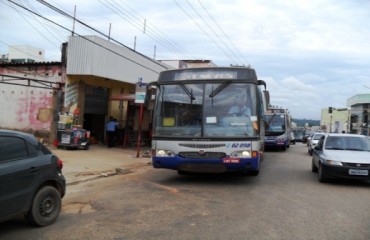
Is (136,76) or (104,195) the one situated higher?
(136,76)

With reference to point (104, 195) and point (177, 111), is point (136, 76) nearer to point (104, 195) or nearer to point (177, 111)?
point (177, 111)

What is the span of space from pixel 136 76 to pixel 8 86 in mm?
6897

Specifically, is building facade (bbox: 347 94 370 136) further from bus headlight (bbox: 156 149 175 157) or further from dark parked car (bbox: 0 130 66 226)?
dark parked car (bbox: 0 130 66 226)

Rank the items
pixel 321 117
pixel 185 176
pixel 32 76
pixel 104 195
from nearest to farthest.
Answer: pixel 104 195 < pixel 185 176 < pixel 32 76 < pixel 321 117

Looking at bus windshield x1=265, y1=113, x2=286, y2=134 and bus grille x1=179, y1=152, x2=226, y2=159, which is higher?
bus windshield x1=265, y1=113, x2=286, y2=134

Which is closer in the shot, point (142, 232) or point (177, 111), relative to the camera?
point (142, 232)

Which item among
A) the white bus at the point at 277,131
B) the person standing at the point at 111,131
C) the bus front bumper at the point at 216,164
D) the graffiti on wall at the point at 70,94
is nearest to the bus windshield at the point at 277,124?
the white bus at the point at 277,131

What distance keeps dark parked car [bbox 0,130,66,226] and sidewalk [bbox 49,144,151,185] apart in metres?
4.31

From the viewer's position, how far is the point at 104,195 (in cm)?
976

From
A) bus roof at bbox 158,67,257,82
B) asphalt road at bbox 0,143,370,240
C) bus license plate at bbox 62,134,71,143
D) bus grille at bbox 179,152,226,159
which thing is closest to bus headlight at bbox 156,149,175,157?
bus grille at bbox 179,152,226,159

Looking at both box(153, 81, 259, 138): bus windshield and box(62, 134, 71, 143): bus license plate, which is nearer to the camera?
box(153, 81, 259, 138): bus windshield

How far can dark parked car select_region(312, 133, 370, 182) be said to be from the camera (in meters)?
11.5

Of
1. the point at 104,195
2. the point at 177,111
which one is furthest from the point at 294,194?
the point at 104,195

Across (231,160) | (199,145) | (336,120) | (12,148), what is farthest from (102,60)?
(336,120)
